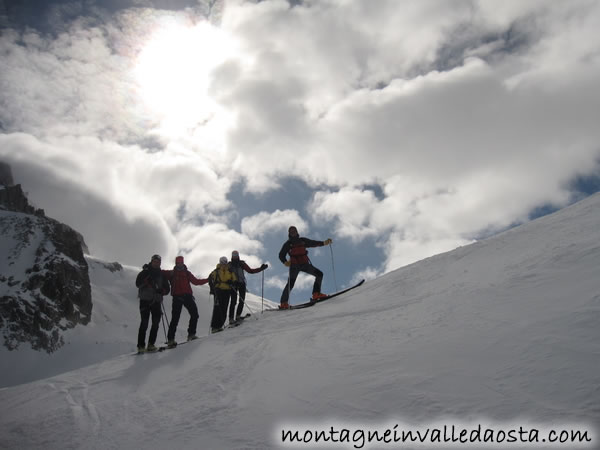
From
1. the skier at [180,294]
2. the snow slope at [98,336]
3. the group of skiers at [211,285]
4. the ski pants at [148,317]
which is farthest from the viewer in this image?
the snow slope at [98,336]

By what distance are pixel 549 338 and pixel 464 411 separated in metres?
1.32

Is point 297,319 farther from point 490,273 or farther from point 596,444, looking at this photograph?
point 596,444

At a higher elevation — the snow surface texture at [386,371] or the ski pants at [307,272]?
the ski pants at [307,272]

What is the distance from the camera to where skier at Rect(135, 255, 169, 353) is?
970 cm

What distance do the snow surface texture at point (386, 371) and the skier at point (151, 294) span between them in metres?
1.26

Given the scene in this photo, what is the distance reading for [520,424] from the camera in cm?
286

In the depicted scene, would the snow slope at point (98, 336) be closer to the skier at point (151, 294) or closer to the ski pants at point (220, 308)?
the ski pants at point (220, 308)

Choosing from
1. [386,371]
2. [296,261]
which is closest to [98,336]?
[296,261]

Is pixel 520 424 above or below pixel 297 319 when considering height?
below

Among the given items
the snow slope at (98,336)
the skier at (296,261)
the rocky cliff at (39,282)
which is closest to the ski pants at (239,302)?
the skier at (296,261)

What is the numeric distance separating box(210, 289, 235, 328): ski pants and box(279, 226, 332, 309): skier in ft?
5.30

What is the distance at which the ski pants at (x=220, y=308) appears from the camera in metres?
10.5

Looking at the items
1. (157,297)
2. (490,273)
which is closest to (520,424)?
(490,273)

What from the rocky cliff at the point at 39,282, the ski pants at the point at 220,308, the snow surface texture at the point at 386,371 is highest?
the rocky cliff at the point at 39,282
